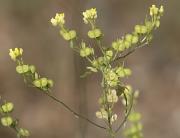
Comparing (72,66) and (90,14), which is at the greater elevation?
(90,14)

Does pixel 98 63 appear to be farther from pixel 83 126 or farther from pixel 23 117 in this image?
pixel 23 117

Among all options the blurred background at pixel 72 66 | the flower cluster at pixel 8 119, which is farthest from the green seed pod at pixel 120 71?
the blurred background at pixel 72 66

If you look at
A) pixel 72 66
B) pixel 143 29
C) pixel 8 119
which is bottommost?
pixel 72 66

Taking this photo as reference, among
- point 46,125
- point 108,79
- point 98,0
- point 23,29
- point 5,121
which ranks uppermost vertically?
point 108,79

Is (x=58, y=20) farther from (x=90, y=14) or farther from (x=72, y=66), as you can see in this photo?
(x=72, y=66)

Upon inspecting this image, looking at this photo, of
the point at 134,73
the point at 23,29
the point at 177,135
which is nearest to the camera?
the point at 177,135

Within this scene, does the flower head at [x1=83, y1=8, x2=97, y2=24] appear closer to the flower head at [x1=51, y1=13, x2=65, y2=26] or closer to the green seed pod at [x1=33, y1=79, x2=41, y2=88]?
the flower head at [x1=51, y1=13, x2=65, y2=26]

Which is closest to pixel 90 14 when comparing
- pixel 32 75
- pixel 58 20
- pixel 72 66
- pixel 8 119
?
pixel 58 20

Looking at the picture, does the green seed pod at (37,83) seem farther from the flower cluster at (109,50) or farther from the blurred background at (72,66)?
the blurred background at (72,66)

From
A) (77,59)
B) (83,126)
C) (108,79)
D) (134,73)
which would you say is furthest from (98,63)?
(134,73)
